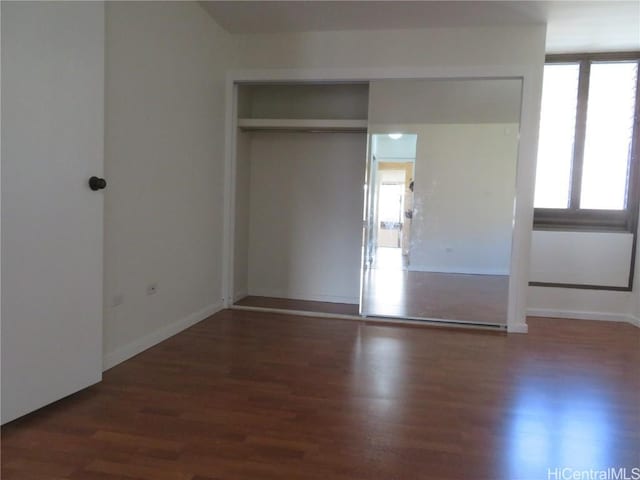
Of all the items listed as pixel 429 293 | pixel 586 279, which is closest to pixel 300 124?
pixel 429 293

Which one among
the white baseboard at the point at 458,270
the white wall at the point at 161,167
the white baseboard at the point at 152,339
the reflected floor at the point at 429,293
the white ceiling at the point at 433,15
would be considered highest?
the white ceiling at the point at 433,15

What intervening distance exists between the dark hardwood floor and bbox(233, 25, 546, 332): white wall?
43.3 inches

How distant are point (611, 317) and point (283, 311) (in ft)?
11.3

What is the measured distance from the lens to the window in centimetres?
461

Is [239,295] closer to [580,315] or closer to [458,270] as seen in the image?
[458,270]

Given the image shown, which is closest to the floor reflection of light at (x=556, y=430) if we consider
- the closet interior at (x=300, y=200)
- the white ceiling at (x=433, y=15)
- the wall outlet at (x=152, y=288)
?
the closet interior at (x=300, y=200)

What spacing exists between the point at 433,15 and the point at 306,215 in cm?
232

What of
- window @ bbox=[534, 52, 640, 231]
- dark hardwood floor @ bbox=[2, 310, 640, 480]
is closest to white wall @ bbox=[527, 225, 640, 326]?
window @ bbox=[534, 52, 640, 231]

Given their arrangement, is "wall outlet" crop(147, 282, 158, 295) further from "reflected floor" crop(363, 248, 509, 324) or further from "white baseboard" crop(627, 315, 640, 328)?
"white baseboard" crop(627, 315, 640, 328)

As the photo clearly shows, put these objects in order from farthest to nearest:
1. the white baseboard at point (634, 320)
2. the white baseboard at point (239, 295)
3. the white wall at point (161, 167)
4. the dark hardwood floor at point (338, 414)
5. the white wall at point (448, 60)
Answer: the white baseboard at point (239, 295) < the white baseboard at point (634, 320) < the white wall at point (448, 60) < the white wall at point (161, 167) < the dark hardwood floor at point (338, 414)

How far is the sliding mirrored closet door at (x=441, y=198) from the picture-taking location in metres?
4.03

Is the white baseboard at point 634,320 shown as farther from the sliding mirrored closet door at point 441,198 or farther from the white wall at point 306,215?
the white wall at point 306,215

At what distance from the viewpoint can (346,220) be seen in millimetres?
4848

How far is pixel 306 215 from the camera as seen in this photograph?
16.2ft
